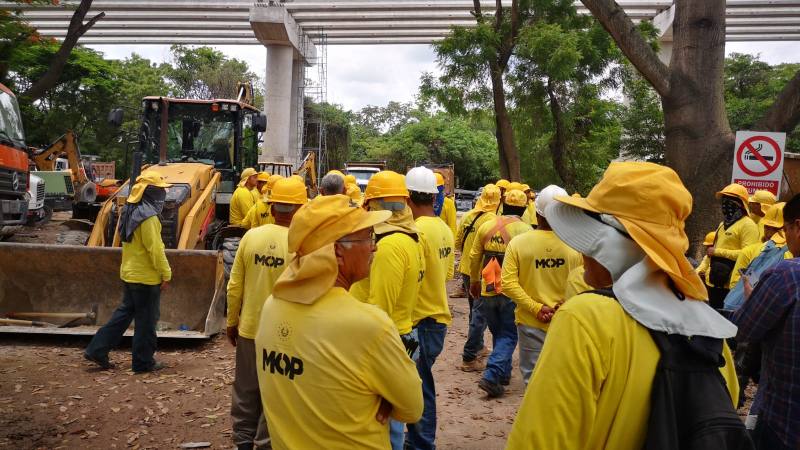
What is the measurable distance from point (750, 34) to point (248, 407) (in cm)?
3214

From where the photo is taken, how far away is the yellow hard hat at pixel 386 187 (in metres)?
4.29

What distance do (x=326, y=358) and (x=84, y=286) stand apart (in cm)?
698

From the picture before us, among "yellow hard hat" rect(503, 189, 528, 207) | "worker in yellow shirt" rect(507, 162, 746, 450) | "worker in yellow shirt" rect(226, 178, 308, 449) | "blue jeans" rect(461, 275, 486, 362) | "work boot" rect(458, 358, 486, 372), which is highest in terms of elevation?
"yellow hard hat" rect(503, 189, 528, 207)

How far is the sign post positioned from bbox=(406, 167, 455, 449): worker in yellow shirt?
4526 mm

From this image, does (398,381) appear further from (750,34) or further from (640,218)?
(750,34)

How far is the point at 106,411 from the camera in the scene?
18.8 ft

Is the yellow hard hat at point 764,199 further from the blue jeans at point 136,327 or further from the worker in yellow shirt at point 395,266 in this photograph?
the blue jeans at point 136,327

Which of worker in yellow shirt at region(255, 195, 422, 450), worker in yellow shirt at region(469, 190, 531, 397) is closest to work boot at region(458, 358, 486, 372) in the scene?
worker in yellow shirt at region(469, 190, 531, 397)

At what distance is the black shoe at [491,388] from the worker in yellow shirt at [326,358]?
428 centimetres

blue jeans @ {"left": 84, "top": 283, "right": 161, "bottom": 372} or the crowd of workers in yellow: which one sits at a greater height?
the crowd of workers in yellow

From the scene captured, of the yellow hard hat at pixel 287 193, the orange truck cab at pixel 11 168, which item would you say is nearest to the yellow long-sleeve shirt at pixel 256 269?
the yellow hard hat at pixel 287 193

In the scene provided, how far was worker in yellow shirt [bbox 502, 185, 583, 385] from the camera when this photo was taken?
16.1ft

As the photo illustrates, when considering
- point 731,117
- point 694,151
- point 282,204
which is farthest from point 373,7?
point 282,204

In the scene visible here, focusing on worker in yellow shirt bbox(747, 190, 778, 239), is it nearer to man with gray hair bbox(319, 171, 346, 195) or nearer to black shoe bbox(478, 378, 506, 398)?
black shoe bbox(478, 378, 506, 398)
